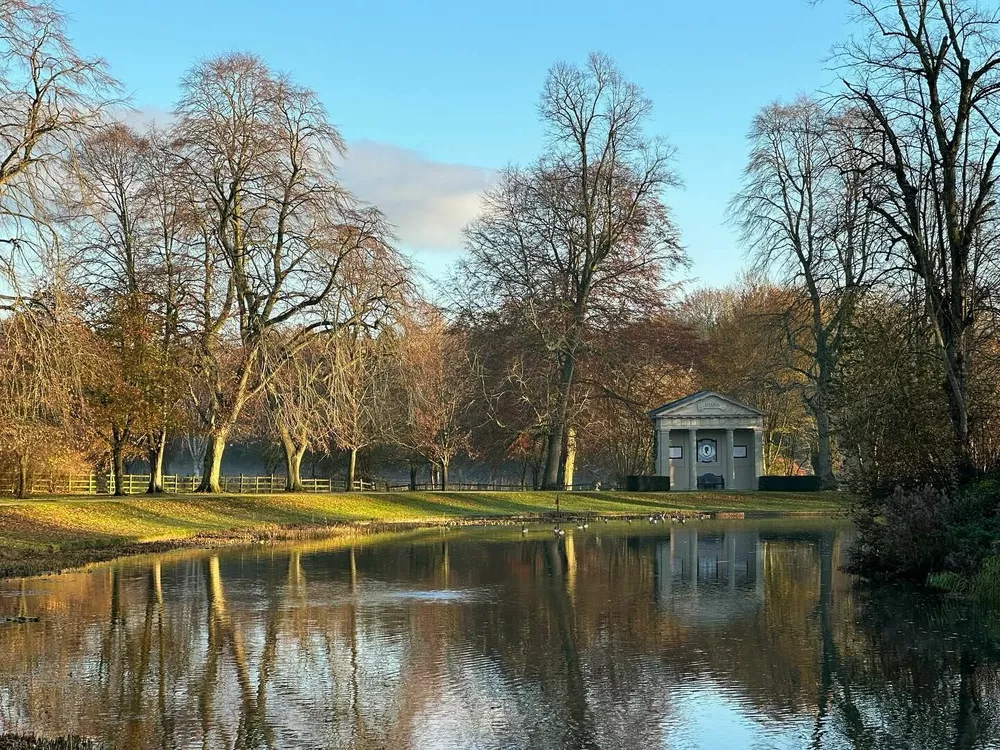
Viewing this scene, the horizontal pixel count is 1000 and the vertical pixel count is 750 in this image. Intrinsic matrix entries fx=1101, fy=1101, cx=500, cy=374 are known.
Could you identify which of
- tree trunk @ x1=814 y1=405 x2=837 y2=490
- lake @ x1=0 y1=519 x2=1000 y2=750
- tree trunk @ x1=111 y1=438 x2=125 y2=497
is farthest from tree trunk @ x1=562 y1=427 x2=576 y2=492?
lake @ x1=0 y1=519 x2=1000 y2=750

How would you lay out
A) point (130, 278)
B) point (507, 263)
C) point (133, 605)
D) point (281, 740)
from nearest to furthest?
point (281, 740) → point (133, 605) → point (130, 278) → point (507, 263)

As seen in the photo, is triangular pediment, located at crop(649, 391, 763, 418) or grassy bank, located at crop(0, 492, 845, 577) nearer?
grassy bank, located at crop(0, 492, 845, 577)

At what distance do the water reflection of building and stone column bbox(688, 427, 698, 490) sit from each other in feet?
80.9

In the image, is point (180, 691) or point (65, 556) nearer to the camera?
point (180, 691)

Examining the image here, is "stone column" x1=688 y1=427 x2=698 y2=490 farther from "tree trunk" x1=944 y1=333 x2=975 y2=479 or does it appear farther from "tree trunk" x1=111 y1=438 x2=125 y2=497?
"tree trunk" x1=944 y1=333 x2=975 y2=479

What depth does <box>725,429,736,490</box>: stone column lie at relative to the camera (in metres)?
58.1

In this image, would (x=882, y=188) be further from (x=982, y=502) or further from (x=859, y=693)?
(x=859, y=693)

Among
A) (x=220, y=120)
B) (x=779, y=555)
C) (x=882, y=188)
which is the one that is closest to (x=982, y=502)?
(x=882, y=188)

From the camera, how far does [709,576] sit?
870 inches

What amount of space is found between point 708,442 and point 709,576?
37.8 meters

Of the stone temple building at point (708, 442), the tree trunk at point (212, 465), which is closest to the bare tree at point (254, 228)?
the tree trunk at point (212, 465)

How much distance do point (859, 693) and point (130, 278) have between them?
37.1 meters

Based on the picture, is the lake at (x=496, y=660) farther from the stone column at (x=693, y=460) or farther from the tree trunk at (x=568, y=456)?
the tree trunk at (x=568, y=456)

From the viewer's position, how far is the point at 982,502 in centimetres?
1889
